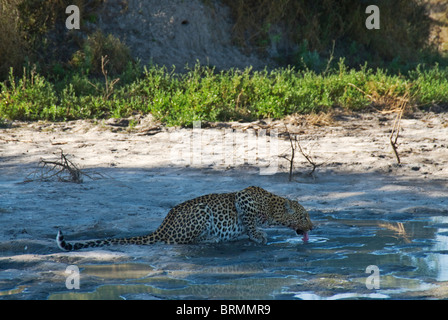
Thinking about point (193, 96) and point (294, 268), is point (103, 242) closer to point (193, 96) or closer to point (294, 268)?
point (294, 268)

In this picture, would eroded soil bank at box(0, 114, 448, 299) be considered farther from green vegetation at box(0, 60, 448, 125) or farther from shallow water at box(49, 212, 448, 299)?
green vegetation at box(0, 60, 448, 125)

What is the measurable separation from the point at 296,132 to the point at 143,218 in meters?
4.46

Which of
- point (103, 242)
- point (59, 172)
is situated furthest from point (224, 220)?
point (59, 172)

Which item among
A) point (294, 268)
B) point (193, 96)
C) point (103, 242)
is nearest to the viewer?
point (294, 268)

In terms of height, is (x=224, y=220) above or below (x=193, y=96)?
below

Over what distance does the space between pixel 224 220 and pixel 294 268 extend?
3.28ft

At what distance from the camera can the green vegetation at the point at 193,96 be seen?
11336 mm

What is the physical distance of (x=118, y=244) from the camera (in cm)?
586

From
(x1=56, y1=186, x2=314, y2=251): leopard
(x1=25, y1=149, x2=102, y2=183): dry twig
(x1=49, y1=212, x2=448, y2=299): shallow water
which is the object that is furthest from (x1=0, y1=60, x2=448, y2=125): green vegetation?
(x1=49, y1=212, x2=448, y2=299): shallow water

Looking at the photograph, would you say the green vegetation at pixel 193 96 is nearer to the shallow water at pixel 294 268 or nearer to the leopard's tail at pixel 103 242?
the shallow water at pixel 294 268

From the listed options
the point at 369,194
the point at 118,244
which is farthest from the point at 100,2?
the point at 118,244

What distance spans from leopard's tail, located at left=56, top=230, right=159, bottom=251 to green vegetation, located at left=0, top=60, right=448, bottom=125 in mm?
5026

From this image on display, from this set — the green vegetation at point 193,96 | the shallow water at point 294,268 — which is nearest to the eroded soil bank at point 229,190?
the shallow water at point 294,268

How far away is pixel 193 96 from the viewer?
38.0 feet
